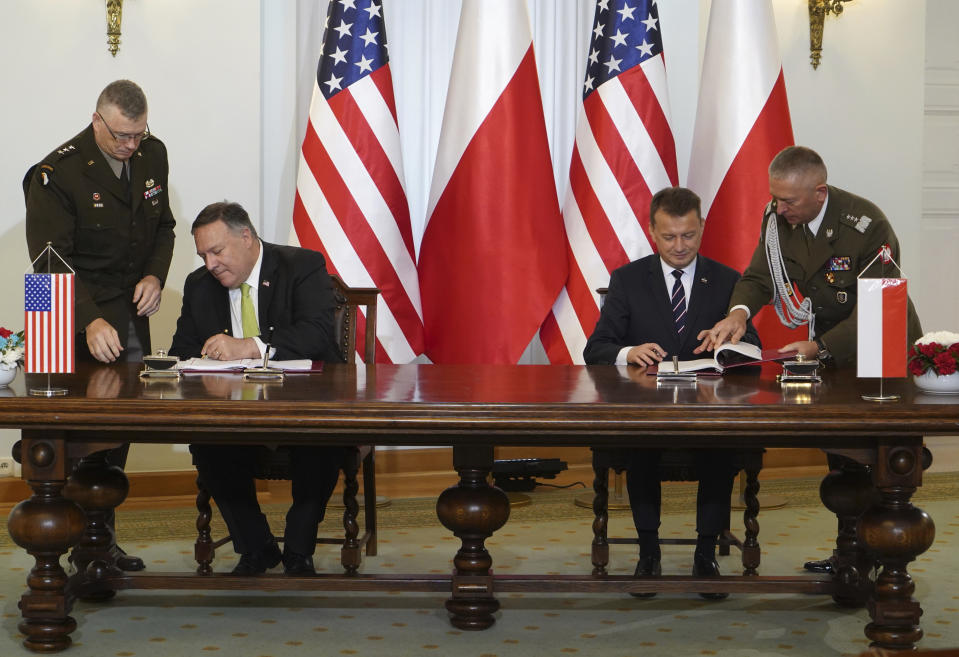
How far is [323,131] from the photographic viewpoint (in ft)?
15.8

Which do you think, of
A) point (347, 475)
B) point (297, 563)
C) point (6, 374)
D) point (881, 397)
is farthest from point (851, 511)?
point (6, 374)

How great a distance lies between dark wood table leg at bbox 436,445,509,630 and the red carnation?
116 cm

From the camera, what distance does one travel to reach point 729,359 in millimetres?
3330

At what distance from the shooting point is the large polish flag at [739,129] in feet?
16.4

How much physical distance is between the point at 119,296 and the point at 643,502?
1.92 metres

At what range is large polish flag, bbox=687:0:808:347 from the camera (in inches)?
196

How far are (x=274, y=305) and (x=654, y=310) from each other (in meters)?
1.24

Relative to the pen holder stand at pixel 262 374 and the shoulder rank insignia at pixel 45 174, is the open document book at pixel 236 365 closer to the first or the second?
the pen holder stand at pixel 262 374

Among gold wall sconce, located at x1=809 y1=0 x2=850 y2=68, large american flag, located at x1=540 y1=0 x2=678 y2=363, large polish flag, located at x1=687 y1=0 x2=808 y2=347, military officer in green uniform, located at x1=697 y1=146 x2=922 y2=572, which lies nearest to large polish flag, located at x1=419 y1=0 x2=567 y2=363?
large american flag, located at x1=540 y1=0 x2=678 y2=363

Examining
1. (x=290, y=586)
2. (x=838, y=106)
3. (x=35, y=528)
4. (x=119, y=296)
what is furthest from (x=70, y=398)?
(x=838, y=106)

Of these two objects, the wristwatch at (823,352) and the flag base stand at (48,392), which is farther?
the wristwatch at (823,352)

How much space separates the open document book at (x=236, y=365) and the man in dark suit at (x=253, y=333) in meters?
0.05

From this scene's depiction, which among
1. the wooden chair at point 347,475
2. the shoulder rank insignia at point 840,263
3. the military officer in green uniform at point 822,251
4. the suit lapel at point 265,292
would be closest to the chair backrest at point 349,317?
the wooden chair at point 347,475

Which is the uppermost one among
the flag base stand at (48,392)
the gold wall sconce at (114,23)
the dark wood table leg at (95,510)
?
the gold wall sconce at (114,23)
